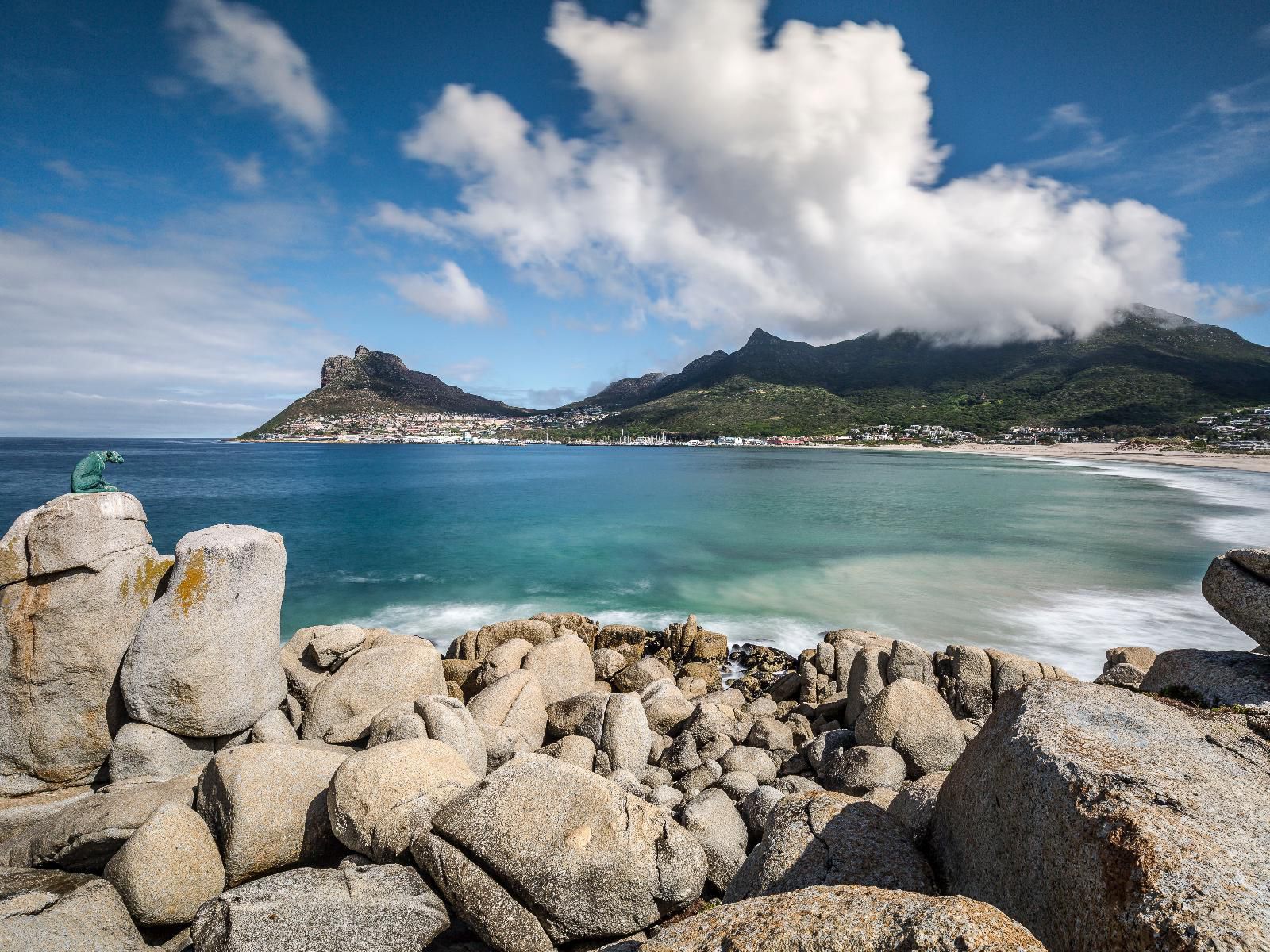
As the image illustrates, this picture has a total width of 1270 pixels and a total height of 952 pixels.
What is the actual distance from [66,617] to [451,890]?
337 inches

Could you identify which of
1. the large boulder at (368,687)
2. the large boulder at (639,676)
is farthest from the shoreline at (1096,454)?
the large boulder at (368,687)

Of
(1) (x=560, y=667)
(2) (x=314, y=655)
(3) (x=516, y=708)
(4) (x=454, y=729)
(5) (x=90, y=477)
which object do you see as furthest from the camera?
(1) (x=560, y=667)

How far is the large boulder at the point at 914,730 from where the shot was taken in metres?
9.59

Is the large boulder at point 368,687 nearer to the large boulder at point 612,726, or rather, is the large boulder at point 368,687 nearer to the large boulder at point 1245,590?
the large boulder at point 612,726

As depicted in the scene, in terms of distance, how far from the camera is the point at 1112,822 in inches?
131

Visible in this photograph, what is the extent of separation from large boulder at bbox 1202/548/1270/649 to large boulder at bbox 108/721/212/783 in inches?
552

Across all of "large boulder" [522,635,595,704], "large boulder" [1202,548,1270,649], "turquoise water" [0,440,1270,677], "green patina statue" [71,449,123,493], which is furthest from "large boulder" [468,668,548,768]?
"turquoise water" [0,440,1270,677]

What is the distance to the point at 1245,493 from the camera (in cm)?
6431

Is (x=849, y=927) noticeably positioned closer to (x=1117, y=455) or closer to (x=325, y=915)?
(x=325, y=915)

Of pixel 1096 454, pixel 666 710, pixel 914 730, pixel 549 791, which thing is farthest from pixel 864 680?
pixel 1096 454

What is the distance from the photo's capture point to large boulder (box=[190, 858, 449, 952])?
487 centimetres

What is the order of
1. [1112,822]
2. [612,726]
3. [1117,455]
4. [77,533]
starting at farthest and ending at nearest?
1. [1117,455]
2. [612,726]
3. [77,533]
4. [1112,822]

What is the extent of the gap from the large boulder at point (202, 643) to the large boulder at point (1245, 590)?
13.2 m

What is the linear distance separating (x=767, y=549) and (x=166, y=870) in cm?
3661
